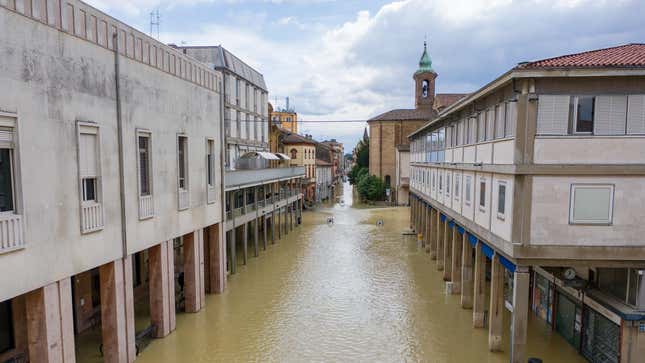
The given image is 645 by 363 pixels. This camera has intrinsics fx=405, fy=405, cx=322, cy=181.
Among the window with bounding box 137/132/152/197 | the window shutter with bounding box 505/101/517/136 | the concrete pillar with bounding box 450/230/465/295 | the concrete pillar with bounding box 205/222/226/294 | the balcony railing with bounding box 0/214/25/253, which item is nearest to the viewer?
the balcony railing with bounding box 0/214/25/253

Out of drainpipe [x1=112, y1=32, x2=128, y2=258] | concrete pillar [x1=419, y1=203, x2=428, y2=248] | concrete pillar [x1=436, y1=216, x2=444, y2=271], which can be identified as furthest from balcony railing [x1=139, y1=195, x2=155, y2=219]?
concrete pillar [x1=419, y1=203, x2=428, y2=248]

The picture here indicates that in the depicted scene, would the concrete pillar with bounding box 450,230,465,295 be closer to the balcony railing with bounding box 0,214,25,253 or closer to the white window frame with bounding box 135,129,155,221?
the white window frame with bounding box 135,129,155,221

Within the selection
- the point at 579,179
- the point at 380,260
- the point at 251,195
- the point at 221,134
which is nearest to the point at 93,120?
the point at 221,134

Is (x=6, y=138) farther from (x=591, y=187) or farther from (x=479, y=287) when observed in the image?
(x=479, y=287)

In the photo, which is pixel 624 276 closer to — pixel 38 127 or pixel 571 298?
pixel 571 298

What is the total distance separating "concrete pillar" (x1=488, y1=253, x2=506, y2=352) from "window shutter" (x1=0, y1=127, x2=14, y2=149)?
39.8 ft

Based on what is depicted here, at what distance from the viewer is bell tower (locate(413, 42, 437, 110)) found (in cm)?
6109

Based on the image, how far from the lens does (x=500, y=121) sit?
11.1m

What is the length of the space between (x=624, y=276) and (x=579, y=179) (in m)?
3.15

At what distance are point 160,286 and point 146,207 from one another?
283 cm

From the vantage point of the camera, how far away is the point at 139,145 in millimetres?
12008

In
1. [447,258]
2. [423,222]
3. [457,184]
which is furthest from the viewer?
[423,222]

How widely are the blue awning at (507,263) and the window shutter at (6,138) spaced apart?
1155 cm

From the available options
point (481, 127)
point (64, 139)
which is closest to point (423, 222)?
point (481, 127)
